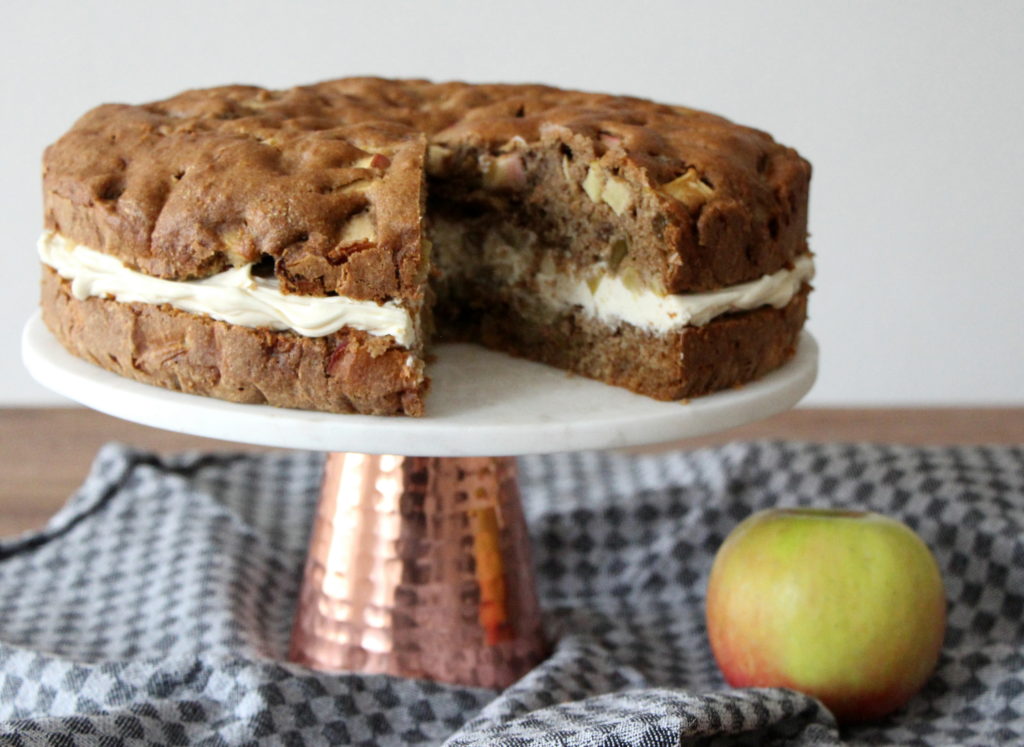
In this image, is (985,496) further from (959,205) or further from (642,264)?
(959,205)

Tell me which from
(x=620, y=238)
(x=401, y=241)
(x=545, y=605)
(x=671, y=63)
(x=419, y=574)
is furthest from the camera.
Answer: (x=671, y=63)

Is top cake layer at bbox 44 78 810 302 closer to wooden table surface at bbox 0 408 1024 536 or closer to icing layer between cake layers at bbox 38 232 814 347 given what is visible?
icing layer between cake layers at bbox 38 232 814 347

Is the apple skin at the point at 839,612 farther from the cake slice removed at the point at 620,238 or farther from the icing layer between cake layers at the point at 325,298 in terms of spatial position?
the icing layer between cake layers at the point at 325,298

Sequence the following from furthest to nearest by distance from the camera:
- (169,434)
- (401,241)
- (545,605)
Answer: (169,434), (545,605), (401,241)

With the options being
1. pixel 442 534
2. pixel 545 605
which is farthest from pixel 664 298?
pixel 545 605

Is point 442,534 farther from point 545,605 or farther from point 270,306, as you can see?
point 270,306

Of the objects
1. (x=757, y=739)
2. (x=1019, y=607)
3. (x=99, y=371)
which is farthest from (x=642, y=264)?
(x=1019, y=607)

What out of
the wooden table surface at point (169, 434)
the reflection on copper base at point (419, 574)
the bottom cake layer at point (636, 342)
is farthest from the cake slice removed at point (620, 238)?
the wooden table surface at point (169, 434)
